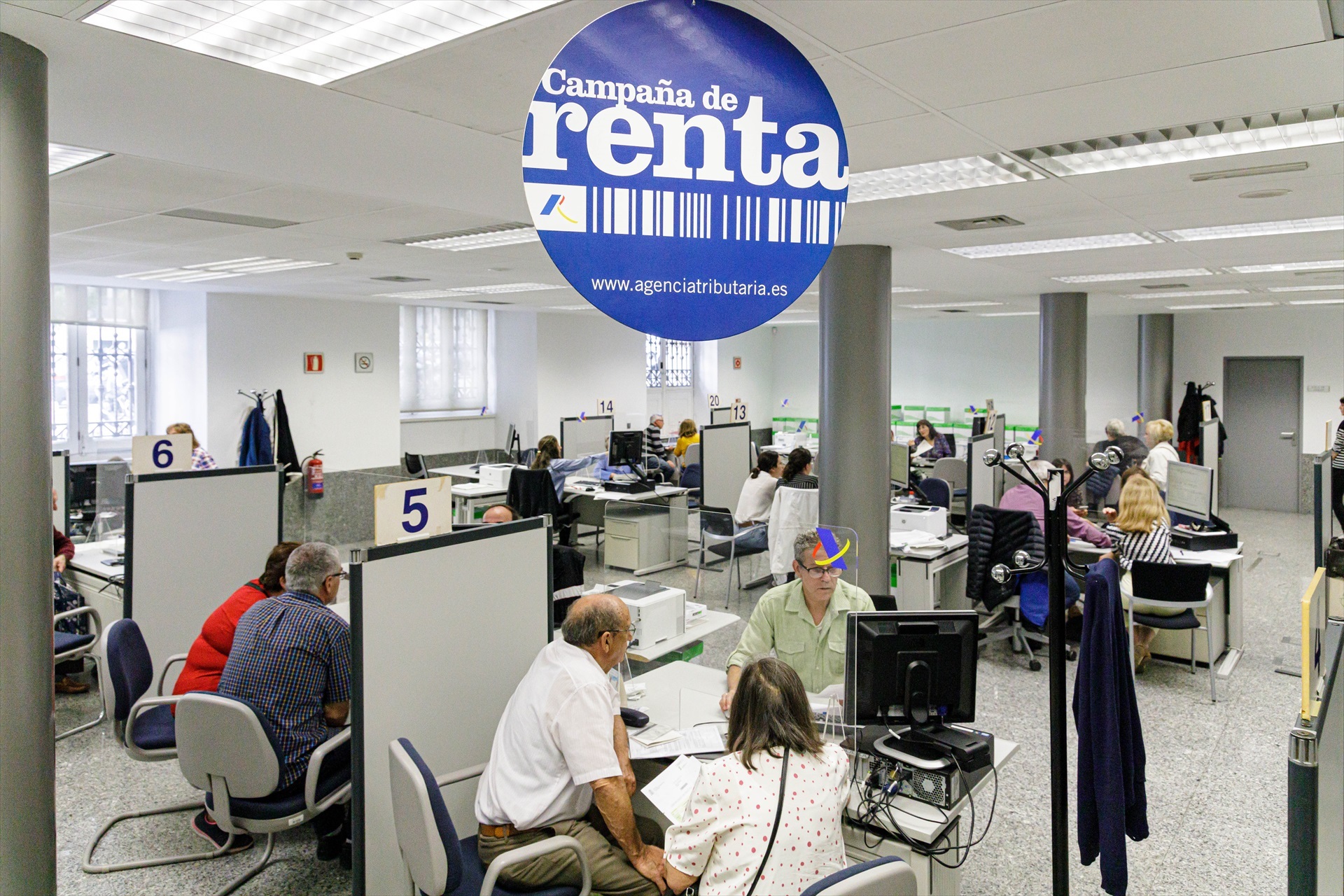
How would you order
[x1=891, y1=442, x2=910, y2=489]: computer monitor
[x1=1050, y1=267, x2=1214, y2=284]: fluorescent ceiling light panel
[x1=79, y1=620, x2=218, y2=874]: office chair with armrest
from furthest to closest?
[x1=891, y1=442, x2=910, y2=489]: computer monitor → [x1=1050, y1=267, x2=1214, y2=284]: fluorescent ceiling light panel → [x1=79, y1=620, x2=218, y2=874]: office chair with armrest

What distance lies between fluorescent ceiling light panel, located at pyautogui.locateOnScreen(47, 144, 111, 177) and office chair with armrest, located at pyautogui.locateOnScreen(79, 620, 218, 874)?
6.34 feet

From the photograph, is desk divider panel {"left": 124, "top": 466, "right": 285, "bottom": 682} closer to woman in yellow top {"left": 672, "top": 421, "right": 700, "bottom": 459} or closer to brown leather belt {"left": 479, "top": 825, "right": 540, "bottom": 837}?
brown leather belt {"left": 479, "top": 825, "right": 540, "bottom": 837}

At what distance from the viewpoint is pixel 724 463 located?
8625 millimetres

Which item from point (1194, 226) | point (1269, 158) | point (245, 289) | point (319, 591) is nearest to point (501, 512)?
point (319, 591)

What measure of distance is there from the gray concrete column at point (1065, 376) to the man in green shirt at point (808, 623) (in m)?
7.19

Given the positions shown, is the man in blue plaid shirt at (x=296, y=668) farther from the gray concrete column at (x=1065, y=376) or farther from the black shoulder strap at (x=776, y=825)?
the gray concrete column at (x=1065, y=376)

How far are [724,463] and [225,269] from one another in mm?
4913

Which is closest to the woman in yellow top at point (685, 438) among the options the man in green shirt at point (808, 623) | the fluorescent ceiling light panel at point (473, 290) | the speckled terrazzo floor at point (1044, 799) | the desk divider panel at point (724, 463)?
the desk divider panel at point (724, 463)

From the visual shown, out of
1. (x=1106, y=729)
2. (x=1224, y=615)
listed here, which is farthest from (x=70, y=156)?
(x=1224, y=615)

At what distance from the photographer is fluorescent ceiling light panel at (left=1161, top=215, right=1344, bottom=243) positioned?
199 inches

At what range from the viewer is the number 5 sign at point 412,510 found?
9.25ft

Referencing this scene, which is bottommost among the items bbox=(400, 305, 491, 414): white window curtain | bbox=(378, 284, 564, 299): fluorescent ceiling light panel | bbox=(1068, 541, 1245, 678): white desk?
bbox=(1068, 541, 1245, 678): white desk

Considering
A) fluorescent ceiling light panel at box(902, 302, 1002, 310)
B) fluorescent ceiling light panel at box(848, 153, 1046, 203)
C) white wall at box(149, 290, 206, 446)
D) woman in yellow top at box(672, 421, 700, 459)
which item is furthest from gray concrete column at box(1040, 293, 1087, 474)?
white wall at box(149, 290, 206, 446)

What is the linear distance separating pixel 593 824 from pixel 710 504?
585 centimetres
